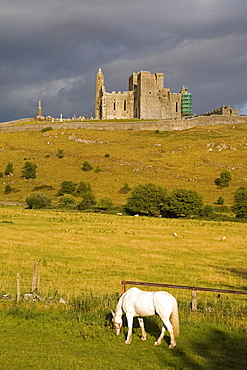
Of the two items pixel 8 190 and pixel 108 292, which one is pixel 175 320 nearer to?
pixel 108 292

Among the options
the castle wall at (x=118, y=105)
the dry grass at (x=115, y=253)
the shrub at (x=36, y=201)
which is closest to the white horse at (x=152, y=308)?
the dry grass at (x=115, y=253)

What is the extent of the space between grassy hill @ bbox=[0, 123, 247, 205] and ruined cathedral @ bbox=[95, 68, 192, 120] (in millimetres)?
16417

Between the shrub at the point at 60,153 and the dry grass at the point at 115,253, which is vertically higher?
the shrub at the point at 60,153

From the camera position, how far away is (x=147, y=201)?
59375 millimetres

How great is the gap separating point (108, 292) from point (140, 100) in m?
121

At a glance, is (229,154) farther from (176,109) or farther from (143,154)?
(176,109)

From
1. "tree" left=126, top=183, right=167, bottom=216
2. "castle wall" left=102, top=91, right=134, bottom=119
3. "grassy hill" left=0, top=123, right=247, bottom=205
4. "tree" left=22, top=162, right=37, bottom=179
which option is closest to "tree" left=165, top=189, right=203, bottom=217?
"tree" left=126, top=183, right=167, bottom=216

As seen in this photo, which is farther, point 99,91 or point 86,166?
point 99,91

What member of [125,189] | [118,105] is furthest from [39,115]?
[125,189]

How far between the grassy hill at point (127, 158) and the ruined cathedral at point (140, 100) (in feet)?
53.9

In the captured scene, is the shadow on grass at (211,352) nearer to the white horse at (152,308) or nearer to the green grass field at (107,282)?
the green grass field at (107,282)

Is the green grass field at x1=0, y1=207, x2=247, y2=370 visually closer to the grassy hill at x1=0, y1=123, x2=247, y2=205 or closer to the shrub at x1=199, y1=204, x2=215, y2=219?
the shrub at x1=199, y1=204, x2=215, y2=219

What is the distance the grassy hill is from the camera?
80.6 meters

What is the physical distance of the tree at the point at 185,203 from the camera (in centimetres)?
5692
